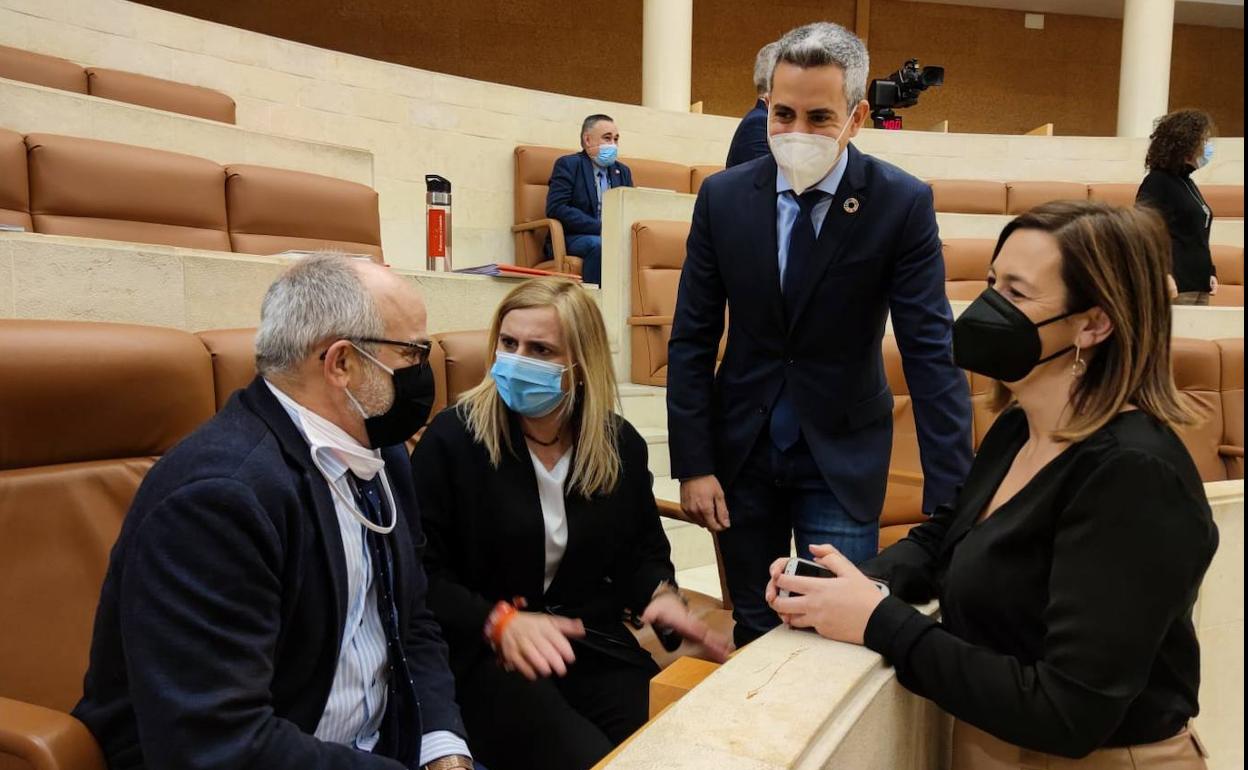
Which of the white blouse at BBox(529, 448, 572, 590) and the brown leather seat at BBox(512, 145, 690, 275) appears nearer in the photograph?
the white blouse at BBox(529, 448, 572, 590)

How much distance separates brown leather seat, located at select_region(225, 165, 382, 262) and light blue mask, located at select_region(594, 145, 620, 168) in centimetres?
124

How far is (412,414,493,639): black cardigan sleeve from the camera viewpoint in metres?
1.08

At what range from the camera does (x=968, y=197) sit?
176 inches

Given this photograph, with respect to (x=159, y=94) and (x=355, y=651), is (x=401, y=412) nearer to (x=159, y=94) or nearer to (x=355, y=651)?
(x=355, y=651)

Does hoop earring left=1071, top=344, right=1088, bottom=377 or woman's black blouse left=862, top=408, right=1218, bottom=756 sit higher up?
hoop earring left=1071, top=344, right=1088, bottom=377

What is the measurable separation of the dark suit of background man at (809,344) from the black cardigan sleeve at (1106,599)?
0.44m

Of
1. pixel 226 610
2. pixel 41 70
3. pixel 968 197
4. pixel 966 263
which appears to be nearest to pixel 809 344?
pixel 226 610

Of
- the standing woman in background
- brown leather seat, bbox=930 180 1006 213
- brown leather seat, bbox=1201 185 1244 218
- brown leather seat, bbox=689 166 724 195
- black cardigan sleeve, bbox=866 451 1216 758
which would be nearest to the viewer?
black cardigan sleeve, bbox=866 451 1216 758

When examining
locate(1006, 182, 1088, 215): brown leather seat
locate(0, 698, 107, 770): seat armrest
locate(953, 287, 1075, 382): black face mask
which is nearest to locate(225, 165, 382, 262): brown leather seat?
locate(0, 698, 107, 770): seat armrest

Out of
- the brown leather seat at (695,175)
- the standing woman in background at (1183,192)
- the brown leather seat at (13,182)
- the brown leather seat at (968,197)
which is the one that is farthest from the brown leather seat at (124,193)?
the brown leather seat at (968,197)

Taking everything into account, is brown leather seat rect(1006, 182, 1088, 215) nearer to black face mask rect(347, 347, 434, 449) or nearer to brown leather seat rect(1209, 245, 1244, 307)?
brown leather seat rect(1209, 245, 1244, 307)

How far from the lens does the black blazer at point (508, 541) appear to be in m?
1.14

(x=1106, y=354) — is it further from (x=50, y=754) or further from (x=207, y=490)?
(x=50, y=754)

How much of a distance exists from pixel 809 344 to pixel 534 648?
0.48 metres
